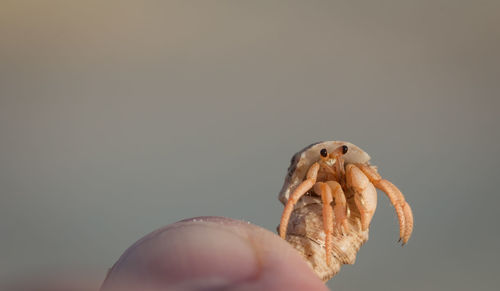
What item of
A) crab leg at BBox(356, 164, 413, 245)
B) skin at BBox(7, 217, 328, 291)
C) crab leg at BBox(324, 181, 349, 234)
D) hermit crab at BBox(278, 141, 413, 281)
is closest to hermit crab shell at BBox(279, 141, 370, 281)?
hermit crab at BBox(278, 141, 413, 281)

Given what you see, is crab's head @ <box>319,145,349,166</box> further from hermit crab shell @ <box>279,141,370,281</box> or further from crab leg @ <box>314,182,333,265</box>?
crab leg @ <box>314,182,333,265</box>

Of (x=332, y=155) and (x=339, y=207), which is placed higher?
(x=332, y=155)

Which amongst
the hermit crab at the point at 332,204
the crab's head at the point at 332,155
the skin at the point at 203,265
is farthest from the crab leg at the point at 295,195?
the skin at the point at 203,265

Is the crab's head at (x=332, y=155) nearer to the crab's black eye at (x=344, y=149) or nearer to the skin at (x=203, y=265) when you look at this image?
the crab's black eye at (x=344, y=149)

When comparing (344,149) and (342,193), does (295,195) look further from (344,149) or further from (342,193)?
(344,149)

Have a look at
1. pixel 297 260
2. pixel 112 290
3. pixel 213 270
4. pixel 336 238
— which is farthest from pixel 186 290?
pixel 336 238

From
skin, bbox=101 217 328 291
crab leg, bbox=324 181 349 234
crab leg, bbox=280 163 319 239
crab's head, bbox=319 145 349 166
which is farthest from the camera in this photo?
crab's head, bbox=319 145 349 166

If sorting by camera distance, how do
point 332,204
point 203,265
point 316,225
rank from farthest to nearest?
point 332,204 < point 316,225 < point 203,265

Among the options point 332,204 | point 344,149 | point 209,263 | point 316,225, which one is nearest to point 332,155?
point 344,149
